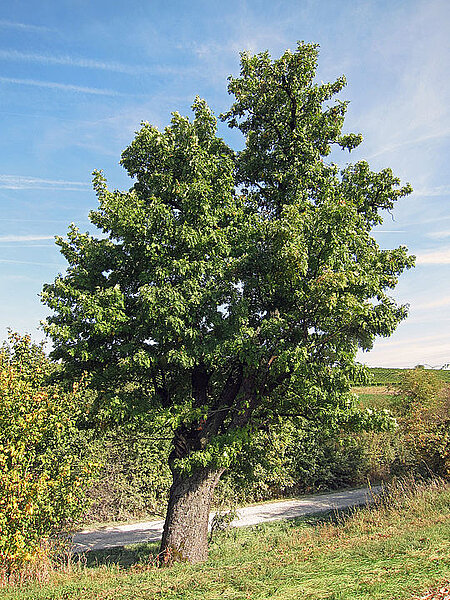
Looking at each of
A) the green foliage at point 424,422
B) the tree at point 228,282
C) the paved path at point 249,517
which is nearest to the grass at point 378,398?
the green foliage at point 424,422

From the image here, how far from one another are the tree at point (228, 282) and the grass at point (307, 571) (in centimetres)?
187

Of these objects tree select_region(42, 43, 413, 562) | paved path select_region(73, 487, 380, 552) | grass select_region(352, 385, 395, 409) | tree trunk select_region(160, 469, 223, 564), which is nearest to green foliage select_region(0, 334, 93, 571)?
tree select_region(42, 43, 413, 562)

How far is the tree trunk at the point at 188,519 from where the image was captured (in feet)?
34.9

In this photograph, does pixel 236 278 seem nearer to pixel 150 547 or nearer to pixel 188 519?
pixel 188 519

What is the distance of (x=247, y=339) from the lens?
971cm

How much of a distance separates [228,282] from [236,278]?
0.30m

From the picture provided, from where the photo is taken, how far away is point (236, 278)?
10.5 meters

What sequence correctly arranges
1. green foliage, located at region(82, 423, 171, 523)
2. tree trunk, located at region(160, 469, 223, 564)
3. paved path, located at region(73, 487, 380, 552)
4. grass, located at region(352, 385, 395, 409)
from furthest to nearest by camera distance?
grass, located at region(352, 385, 395, 409), green foliage, located at region(82, 423, 171, 523), paved path, located at region(73, 487, 380, 552), tree trunk, located at region(160, 469, 223, 564)

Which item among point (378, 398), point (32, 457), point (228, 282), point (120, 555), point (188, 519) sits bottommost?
point (120, 555)

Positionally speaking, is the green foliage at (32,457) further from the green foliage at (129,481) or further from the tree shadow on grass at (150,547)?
the green foliage at (129,481)

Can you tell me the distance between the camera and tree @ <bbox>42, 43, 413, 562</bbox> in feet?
31.4

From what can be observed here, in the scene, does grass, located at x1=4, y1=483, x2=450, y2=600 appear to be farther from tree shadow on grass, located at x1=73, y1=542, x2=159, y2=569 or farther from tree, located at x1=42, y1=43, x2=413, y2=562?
tree, located at x1=42, y1=43, x2=413, y2=562

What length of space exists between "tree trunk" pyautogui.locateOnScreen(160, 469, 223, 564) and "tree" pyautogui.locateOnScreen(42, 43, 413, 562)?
3cm

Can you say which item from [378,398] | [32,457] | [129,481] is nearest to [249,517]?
[129,481]
